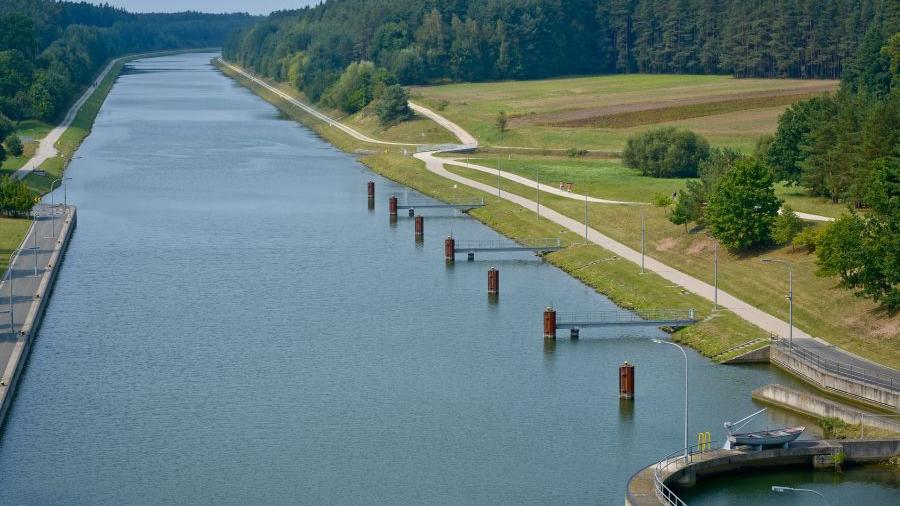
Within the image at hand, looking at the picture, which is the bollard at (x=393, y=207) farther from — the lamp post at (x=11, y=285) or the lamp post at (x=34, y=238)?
the lamp post at (x=11, y=285)

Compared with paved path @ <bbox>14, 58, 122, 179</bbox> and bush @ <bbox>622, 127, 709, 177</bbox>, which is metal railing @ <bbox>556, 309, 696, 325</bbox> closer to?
bush @ <bbox>622, 127, 709, 177</bbox>

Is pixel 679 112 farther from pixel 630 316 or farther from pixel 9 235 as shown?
pixel 630 316

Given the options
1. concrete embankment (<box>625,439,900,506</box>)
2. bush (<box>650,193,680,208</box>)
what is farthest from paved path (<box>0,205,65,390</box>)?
bush (<box>650,193,680,208</box>)

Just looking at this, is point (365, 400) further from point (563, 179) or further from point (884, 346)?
point (563, 179)

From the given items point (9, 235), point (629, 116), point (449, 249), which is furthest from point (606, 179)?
point (9, 235)

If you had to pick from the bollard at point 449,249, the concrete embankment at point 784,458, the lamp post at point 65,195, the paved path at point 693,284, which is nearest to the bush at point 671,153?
the paved path at point 693,284

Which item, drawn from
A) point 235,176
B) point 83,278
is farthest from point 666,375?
point 235,176
